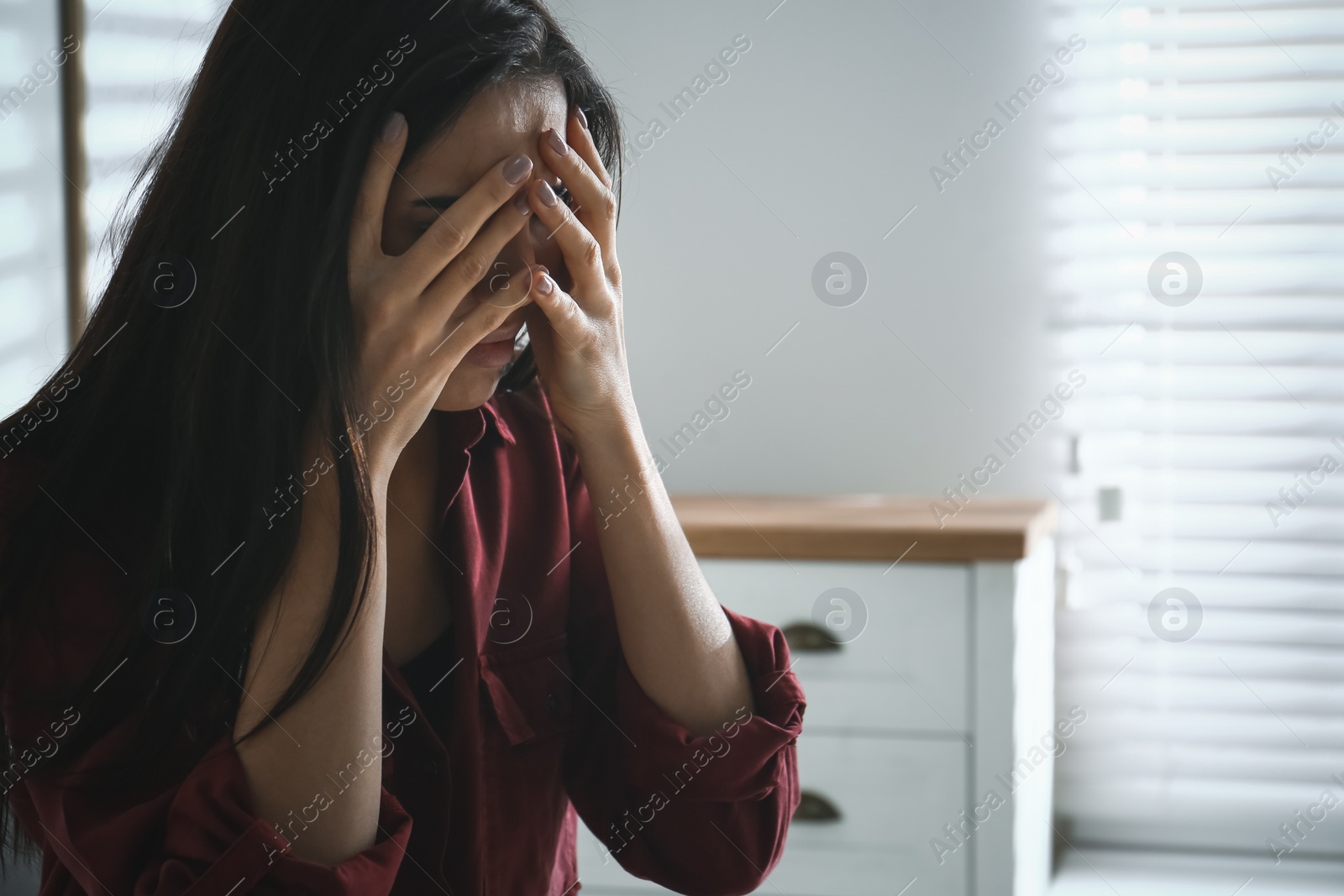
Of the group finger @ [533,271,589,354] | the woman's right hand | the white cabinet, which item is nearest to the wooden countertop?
the white cabinet

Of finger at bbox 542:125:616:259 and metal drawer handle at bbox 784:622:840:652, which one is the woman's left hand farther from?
metal drawer handle at bbox 784:622:840:652

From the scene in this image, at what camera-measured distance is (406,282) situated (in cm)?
65

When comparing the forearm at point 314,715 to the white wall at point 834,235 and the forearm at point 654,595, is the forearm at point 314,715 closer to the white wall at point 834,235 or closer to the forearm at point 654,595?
the forearm at point 654,595

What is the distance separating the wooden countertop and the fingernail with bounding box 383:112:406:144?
0.83 m

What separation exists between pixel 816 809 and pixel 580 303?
900 mm

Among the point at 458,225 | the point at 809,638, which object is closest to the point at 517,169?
the point at 458,225

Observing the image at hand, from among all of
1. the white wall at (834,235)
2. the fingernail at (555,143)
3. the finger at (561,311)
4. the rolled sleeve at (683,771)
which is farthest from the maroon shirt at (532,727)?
the white wall at (834,235)

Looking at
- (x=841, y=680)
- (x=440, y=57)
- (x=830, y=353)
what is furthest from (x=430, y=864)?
(x=830, y=353)

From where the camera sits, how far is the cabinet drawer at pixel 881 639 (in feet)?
4.53

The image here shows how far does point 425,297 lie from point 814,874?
1.05 m

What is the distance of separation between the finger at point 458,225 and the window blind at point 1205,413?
131cm

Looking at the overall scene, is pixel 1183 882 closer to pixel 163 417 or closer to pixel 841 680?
pixel 841 680

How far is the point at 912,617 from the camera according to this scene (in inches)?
54.7

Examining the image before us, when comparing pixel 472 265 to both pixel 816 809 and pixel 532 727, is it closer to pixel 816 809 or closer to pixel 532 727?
pixel 532 727
